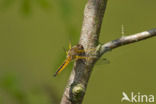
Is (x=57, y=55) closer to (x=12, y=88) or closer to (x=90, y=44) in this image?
(x=12, y=88)

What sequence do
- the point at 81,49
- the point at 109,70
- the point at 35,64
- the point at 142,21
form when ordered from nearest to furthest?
the point at 81,49 < the point at 142,21 < the point at 109,70 < the point at 35,64

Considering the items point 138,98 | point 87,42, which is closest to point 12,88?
point 138,98

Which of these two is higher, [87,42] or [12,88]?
[87,42]

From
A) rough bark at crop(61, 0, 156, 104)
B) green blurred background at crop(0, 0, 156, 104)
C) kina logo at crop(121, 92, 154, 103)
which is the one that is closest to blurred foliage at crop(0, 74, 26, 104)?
green blurred background at crop(0, 0, 156, 104)

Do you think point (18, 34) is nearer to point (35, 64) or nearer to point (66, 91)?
point (35, 64)

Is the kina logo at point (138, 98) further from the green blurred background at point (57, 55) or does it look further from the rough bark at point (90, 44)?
the rough bark at point (90, 44)

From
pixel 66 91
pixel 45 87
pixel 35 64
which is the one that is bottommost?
pixel 35 64

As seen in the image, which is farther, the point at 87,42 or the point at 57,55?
the point at 57,55

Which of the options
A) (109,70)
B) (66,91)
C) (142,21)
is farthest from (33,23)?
(66,91)

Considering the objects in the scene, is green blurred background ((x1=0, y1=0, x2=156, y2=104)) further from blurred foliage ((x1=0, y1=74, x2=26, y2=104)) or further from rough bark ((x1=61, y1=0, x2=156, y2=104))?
rough bark ((x1=61, y1=0, x2=156, y2=104))
